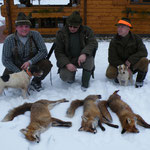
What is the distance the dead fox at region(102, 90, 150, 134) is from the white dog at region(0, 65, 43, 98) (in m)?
1.69

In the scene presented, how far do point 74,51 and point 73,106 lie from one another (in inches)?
61.1

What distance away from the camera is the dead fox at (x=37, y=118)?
103 inches

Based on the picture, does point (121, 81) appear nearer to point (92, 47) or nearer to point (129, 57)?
point (129, 57)

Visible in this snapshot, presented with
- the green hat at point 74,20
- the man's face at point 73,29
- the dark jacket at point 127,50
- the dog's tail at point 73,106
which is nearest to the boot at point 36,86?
the dog's tail at point 73,106

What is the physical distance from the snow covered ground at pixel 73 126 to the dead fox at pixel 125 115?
3.4 inches

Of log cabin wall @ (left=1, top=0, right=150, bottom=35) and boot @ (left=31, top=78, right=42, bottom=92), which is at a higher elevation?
log cabin wall @ (left=1, top=0, right=150, bottom=35)

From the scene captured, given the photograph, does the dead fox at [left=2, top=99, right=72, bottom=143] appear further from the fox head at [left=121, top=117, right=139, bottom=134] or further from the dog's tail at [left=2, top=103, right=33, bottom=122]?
the fox head at [left=121, top=117, right=139, bottom=134]

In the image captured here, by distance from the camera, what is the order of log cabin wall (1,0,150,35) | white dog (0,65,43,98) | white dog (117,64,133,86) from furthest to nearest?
1. log cabin wall (1,0,150,35)
2. white dog (117,64,133,86)
3. white dog (0,65,43,98)

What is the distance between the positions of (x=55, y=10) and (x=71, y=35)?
588cm

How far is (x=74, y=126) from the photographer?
2.99 metres

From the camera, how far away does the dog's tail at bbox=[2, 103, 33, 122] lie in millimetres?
3151

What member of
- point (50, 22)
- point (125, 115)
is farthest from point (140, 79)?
point (50, 22)

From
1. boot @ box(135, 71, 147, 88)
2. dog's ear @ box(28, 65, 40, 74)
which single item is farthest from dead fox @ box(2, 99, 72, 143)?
boot @ box(135, 71, 147, 88)

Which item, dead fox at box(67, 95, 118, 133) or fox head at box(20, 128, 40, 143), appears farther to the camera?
dead fox at box(67, 95, 118, 133)
